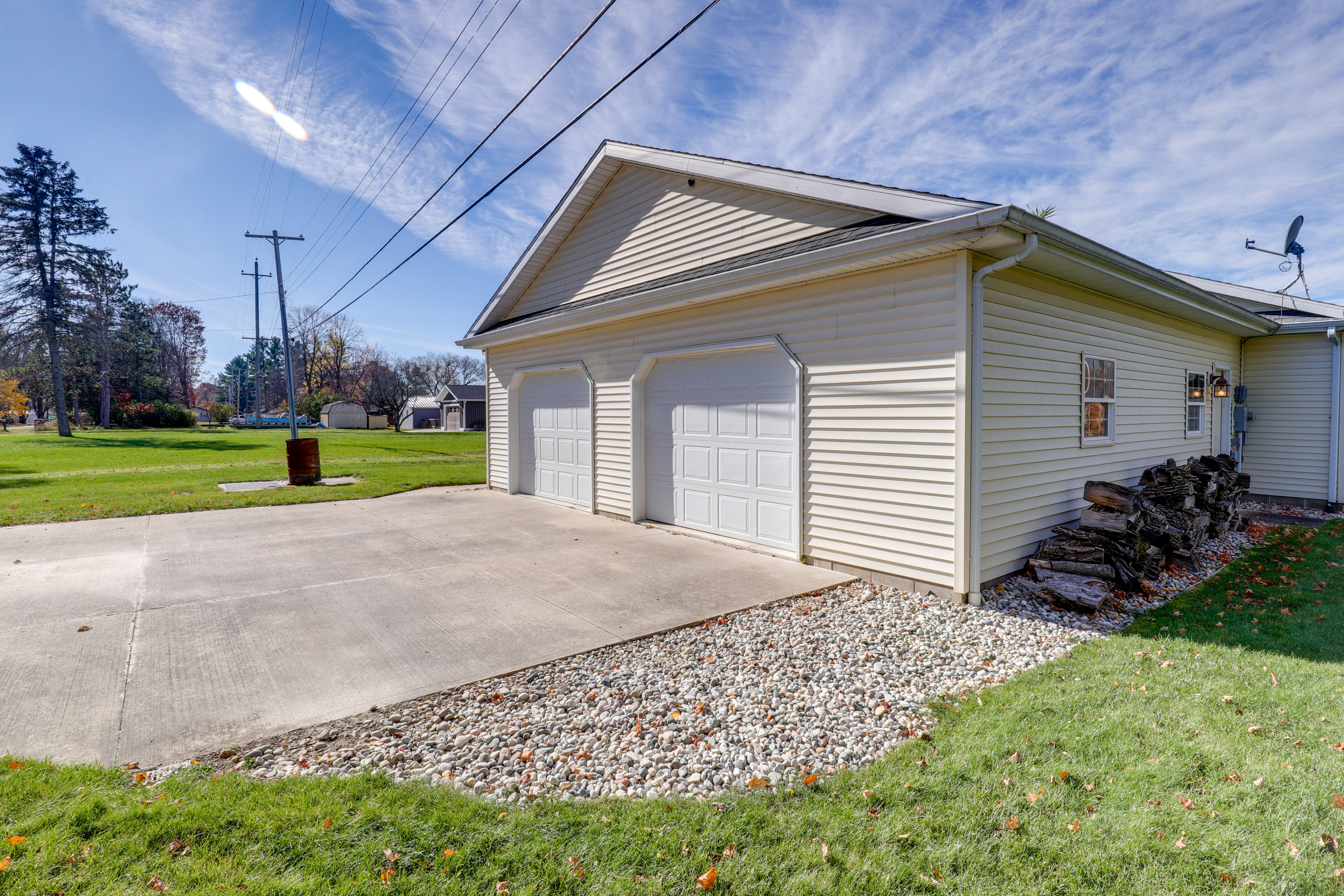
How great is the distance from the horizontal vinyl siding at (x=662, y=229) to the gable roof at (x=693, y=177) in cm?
15

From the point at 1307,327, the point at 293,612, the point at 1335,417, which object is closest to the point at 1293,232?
the point at 1307,327

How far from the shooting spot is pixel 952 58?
245 inches

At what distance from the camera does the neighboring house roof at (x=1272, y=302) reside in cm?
997

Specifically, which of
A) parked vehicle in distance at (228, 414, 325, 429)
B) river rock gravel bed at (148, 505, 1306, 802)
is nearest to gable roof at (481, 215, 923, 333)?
river rock gravel bed at (148, 505, 1306, 802)

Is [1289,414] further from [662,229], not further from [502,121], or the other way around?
[502,121]

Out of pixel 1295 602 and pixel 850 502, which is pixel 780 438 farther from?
pixel 1295 602

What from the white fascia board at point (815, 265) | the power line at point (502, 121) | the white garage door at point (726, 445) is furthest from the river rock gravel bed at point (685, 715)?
the power line at point (502, 121)

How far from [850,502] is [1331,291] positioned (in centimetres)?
1670

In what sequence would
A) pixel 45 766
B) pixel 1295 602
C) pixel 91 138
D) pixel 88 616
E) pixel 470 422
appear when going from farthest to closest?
pixel 470 422 → pixel 91 138 → pixel 1295 602 → pixel 88 616 → pixel 45 766

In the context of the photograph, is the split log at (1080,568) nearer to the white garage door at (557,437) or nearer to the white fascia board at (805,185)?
the white fascia board at (805,185)

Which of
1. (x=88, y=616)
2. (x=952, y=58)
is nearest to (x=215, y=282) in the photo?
(x=88, y=616)

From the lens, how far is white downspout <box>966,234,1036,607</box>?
190 inches

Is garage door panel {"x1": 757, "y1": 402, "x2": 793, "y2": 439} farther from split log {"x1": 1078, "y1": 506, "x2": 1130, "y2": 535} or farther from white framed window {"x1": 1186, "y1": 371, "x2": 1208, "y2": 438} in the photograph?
white framed window {"x1": 1186, "y1": 371, "x2": 1208, "y2": 438}

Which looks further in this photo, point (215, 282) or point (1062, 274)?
point (215, 282)
